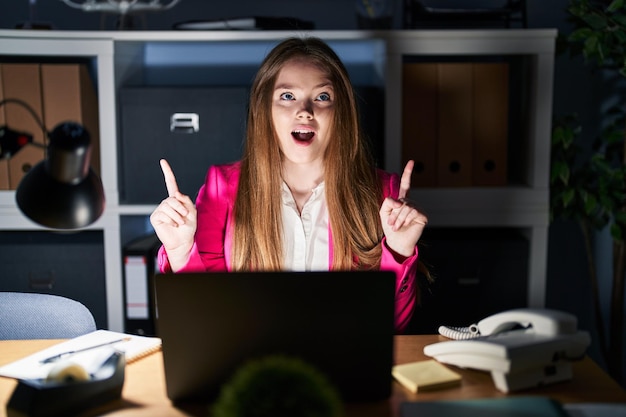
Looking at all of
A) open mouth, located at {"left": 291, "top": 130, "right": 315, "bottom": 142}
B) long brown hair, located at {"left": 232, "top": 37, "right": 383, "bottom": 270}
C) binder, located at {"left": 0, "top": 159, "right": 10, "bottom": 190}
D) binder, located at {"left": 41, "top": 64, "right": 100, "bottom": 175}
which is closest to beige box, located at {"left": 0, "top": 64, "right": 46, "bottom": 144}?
binder, located at {"left": 41, "top": 64, "right": 100, "bottom": 175}

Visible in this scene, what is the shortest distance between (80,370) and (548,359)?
29.6 inches

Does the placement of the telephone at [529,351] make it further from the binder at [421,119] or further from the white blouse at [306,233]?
the binder at [421,119]

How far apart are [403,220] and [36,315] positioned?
83 centimetres

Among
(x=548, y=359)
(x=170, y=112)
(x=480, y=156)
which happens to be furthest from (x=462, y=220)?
(x=548, y=359)

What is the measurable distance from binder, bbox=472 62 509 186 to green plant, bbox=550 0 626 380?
189 millimetres

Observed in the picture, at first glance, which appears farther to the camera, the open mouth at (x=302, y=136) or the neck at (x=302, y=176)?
the neck at (x=302, y=176)

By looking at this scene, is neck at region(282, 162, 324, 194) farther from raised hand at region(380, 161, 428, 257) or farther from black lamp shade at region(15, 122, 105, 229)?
black lamp shade at region(15, 122, 105, 229)

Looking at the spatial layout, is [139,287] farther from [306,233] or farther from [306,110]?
[306,110]

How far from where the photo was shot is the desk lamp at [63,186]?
934 mm

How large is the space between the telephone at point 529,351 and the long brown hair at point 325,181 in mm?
623

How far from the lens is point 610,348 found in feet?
8.25

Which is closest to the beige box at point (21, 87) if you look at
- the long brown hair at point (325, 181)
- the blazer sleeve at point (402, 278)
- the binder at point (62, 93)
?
the binder at point (62, 93)

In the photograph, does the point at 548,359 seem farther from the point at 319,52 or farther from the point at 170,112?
the point at 170,112

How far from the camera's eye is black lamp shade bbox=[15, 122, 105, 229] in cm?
93
